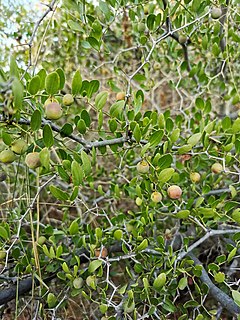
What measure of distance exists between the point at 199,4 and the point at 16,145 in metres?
0.55

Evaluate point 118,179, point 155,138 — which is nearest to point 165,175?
point 155,138

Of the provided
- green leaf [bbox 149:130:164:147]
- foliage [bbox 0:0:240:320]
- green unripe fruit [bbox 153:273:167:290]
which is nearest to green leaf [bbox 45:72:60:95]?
foliage [bbox 0:0:240:320]

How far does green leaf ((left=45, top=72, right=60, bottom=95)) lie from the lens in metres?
0.53

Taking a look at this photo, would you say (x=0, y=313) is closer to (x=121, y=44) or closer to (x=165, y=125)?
(x=165, y=125)

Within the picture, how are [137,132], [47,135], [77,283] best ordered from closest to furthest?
[47,135] < [137,132] < [77,283]

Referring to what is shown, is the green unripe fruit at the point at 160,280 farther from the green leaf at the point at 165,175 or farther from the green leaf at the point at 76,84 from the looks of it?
the green leaf at the point at 76,84

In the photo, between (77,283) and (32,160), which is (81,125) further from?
(77,283)

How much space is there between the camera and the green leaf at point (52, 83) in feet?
1.74

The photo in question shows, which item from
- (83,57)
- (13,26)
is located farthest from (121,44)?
(13,26)

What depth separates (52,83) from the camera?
541mm

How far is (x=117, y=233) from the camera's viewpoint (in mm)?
739

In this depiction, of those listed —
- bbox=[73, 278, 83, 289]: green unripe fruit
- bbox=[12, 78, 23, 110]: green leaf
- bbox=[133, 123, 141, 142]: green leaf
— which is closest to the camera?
bbox=[12, 78, 23, 110]: green leaf

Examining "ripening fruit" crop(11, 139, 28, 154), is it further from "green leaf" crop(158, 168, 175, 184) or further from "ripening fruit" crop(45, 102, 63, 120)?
"green leaf" crop(158, 168, 175, 184)

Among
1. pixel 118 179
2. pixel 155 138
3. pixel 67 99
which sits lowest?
pixel 118 179
